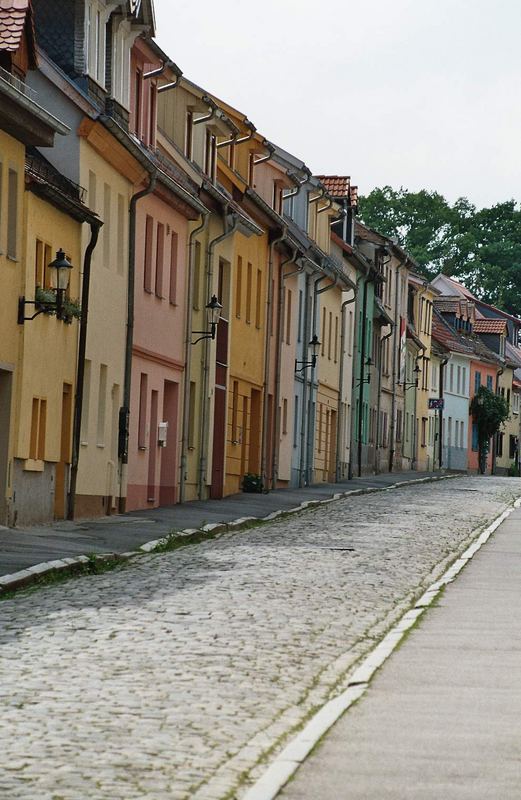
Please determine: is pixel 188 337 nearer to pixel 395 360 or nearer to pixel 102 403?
pixel 102 403

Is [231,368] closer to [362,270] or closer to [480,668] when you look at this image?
[362,270]

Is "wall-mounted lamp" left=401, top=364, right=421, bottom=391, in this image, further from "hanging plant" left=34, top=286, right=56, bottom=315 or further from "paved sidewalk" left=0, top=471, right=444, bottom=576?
"hanging plant" left=34, top=286, right=56, bottom=315

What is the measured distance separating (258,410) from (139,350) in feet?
42.8

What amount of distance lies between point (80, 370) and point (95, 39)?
216 inches

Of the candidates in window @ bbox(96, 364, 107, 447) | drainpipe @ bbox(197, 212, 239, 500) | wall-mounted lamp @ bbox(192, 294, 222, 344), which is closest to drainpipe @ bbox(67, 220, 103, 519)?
window @ bbox(96, 364, 107, 447)

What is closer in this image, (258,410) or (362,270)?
(258,410)

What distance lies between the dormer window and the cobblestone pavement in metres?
9.32

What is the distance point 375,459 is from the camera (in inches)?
2936

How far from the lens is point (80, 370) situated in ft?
94.8

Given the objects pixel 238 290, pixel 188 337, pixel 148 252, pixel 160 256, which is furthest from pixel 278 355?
pixel 148 252

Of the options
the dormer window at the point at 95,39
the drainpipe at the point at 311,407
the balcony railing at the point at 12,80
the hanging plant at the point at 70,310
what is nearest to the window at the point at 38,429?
the hanging plant at the point at 70,310

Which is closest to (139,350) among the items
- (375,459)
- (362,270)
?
(362,270)

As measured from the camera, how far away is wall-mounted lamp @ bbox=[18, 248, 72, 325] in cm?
2506

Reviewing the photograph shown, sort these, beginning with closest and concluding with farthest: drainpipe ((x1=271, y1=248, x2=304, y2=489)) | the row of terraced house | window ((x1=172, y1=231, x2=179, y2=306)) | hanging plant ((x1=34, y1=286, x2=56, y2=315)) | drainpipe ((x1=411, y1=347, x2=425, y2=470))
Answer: hanging plant ((x1=34, y1=286, x2=56, y2=315)) < the row of terraced house < window ((x1=172, y1=231, x2=179, y2=306)) < drainpipe ((x1=271, y1=248, x2=304, y2=489)) < drainpipe ((x1=411, y1=347, x2=425, y2=470))
